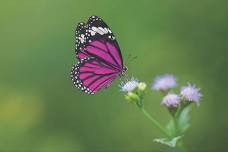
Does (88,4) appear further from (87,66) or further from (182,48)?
(87,66)

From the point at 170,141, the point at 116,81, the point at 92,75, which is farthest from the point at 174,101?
the point at 116,81

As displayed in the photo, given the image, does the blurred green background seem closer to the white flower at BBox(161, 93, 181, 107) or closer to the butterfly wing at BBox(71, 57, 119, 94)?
the white flower at BBox(161, 93, 181, 107)

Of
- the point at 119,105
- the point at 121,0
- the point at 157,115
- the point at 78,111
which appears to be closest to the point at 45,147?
the point at 78,111

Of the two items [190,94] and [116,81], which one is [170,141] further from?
[116,81]

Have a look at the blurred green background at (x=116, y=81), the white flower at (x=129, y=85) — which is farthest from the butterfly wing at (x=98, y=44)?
the blurred green background at (x=116, y=81)

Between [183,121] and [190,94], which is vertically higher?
[190,94]

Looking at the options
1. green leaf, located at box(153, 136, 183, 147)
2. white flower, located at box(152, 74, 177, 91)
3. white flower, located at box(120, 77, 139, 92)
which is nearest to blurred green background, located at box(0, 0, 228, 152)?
white flower, located at box(152, 74, 177, 91)
